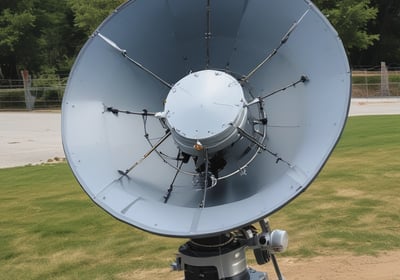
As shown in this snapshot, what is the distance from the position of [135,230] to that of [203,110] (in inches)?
199

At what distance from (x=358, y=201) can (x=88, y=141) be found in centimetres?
583

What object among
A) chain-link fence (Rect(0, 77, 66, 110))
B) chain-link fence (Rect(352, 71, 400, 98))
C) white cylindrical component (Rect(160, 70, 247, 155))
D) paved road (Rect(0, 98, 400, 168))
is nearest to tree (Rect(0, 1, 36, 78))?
chain-link fence (Rect(0, 77, 66, 110))

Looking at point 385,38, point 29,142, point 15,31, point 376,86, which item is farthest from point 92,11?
point 29,142

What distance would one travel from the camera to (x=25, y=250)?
769 cm

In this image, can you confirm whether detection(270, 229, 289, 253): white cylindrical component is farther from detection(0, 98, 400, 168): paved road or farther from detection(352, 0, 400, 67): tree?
detection(352, 0, 400, 67): tree

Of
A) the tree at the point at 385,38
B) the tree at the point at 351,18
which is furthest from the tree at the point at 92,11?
the tree at the point at 385,38

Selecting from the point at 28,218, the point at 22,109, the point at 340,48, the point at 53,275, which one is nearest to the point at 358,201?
the point at 53,275

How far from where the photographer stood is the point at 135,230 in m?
8.16

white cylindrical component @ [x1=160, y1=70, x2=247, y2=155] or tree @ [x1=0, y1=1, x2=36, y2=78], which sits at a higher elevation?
tree @ [x1=0, y1=1, x2=36, y2=78]

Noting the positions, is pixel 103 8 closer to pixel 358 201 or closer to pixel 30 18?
pixel 30 18

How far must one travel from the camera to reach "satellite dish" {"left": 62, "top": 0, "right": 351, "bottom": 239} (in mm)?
3285

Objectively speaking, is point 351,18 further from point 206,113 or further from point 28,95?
point 206,113

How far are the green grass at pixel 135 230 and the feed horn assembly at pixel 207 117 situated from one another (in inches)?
108

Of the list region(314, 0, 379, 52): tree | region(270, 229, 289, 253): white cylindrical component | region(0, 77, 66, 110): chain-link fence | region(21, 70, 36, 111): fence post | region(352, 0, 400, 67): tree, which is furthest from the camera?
region(352, 0, 400, 67): tree
